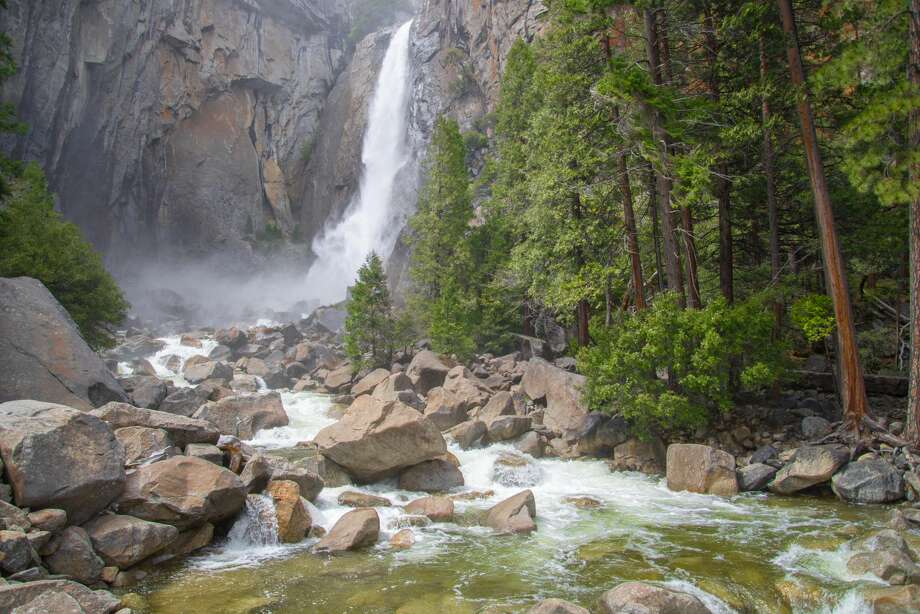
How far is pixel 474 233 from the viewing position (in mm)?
28547

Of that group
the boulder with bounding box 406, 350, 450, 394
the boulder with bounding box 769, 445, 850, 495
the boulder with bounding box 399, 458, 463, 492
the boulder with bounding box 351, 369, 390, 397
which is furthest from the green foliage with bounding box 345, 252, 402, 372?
the boulder with bounding box 769, 445, 850, 495

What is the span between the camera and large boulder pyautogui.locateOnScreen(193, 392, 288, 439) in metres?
17.9

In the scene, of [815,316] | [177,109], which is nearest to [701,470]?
[815,316]

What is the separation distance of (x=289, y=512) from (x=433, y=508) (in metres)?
2.66

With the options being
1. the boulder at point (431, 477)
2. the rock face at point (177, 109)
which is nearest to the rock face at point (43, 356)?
the boulder at point (431, 477)

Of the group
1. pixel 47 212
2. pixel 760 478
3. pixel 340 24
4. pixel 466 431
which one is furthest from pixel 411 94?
pixel 760 478

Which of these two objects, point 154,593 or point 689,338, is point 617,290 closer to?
point 689,338

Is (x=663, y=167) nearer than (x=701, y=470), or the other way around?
(x=701, y=470)

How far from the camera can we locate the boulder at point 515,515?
10.3m

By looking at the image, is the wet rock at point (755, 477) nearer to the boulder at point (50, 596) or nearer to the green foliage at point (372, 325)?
the boulder at point (50, 596)

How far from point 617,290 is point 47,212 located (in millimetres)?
25265

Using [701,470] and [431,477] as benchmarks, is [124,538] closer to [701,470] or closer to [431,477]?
[431,477]

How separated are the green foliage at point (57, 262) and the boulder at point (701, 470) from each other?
22584 millimetres

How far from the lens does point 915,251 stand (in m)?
10.7
